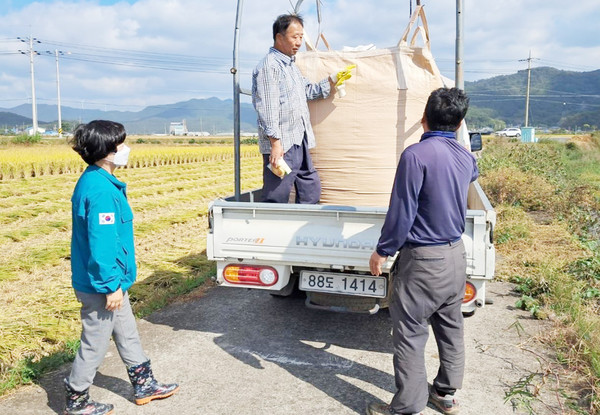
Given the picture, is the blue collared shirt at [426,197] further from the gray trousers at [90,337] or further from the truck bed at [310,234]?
the gray trousers at [90,337]

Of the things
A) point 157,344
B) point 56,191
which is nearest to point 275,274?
point 157,344

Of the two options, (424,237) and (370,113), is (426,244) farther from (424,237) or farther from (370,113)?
(370,113)

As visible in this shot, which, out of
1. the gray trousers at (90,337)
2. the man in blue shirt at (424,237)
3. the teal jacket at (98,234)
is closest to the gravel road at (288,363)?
the gray trousers at (90,337)

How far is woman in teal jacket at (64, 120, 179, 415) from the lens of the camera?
2.47 m

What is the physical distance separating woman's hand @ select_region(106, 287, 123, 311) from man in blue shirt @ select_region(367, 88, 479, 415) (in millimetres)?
1277

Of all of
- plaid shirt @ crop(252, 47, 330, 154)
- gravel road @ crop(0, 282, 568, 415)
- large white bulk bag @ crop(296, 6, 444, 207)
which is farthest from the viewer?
large white bulk bag @ crop(296, 6, 444, 207)

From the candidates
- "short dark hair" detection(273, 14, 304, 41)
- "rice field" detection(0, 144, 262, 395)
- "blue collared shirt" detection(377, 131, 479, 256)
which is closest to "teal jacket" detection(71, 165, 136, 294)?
"rice field" detection(0, 144, 262, 395)

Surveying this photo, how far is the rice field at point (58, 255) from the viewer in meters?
3.71

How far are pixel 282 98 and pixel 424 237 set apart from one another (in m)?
1.67

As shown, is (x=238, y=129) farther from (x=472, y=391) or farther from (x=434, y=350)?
(x=472, y=391)

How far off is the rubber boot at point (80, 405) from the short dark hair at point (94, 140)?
3.83 feet

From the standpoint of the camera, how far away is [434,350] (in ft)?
11.5

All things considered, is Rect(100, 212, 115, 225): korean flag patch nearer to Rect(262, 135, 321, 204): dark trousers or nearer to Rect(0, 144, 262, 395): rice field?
Rect(0, 144, 262, 395): rice field

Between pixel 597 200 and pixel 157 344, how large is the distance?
8511 mm
